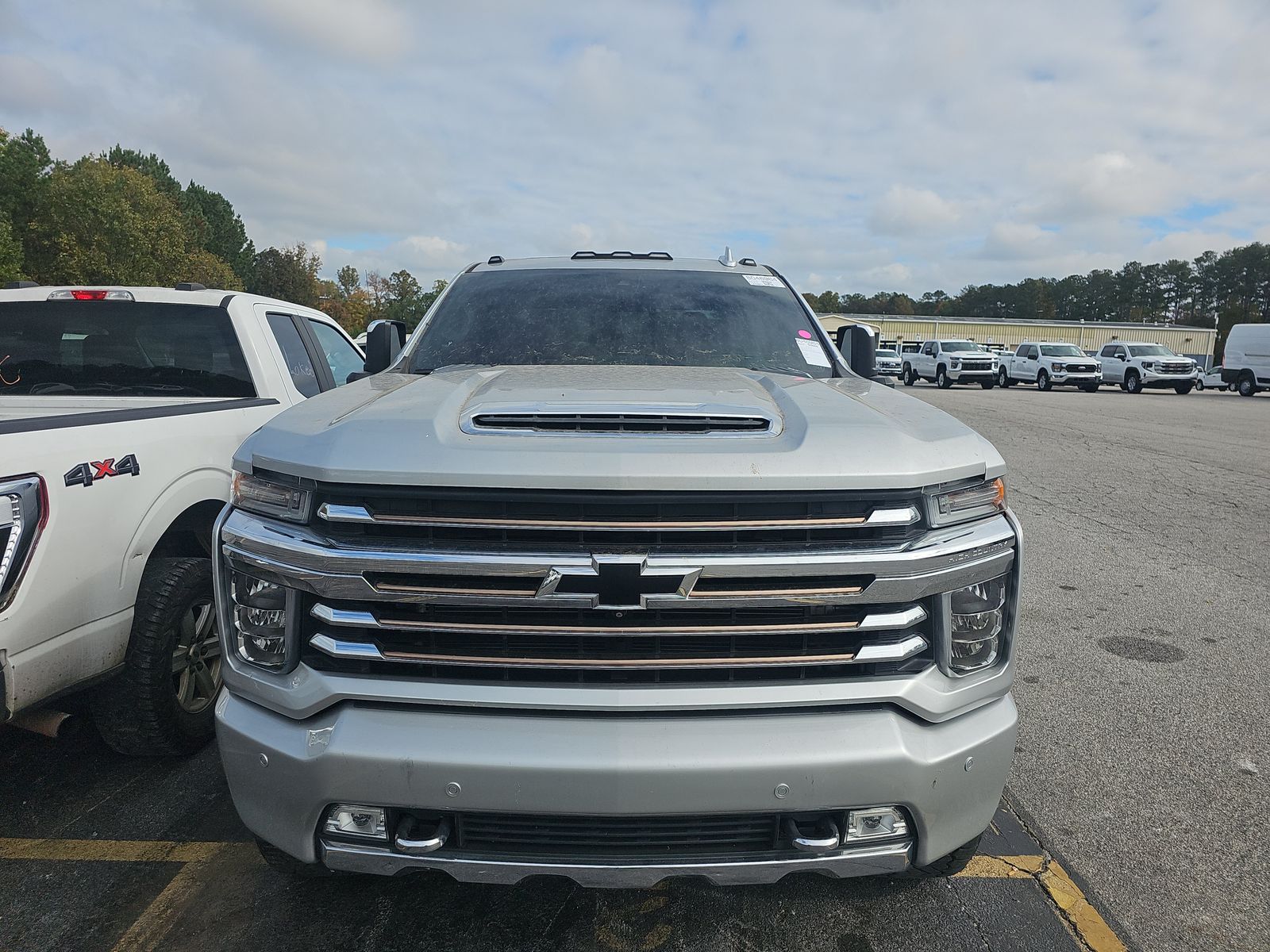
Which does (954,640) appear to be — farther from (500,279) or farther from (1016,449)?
(1016,449)

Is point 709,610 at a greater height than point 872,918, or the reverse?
point 709,610

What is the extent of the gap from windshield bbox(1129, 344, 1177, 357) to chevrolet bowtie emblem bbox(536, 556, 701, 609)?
3746 centimetres

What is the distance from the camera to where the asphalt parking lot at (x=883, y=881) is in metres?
2.45

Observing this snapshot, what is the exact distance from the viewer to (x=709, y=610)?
2033 mm

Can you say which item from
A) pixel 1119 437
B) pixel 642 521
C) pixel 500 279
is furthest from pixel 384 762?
pixel 1119 437

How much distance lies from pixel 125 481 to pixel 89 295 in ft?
6.16

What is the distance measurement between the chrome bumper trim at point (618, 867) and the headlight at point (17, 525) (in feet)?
4.55

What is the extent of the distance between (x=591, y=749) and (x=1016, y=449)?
13.4 metres

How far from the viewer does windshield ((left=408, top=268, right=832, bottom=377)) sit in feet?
11.1

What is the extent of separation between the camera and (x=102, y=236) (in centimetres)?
4931

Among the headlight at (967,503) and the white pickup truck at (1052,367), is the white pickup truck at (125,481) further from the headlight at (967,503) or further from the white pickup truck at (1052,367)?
the white pickup truck at (1052,367)

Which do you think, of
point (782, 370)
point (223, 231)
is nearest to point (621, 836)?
point (782, 370)

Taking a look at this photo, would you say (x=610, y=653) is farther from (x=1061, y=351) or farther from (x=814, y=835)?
(x=1061, y=351)

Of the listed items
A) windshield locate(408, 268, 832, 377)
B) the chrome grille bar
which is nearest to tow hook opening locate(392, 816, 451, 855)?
the chrome grille bar
